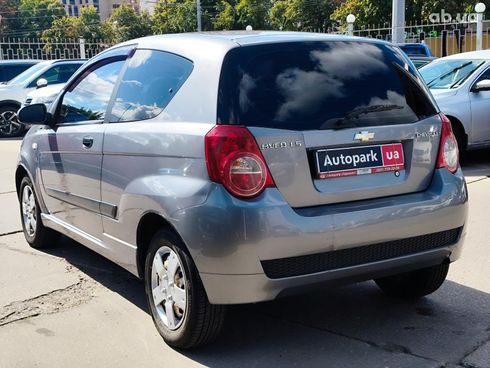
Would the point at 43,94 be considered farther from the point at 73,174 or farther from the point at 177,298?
the point at 177,298

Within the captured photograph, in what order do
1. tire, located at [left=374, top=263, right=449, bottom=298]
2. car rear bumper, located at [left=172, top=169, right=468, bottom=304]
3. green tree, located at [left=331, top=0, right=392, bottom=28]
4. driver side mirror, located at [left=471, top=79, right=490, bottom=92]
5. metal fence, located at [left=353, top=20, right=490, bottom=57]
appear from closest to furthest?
car rear bumper, located at [left=172, top=169, right=468, bottom=304], tire, located at [left=374, top=263, right=449, bottom=298], driver side mirror, located at [left=471, top=79, right=490, bottom=92], metal fence, located at [left=353, top=20, right=490, bottom=57], green tree, located at [left=331, top=0, right=392, bottom=28]

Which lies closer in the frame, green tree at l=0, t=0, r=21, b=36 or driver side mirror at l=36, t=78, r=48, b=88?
driver side mirror at l=36, t=78, r=48, b=88

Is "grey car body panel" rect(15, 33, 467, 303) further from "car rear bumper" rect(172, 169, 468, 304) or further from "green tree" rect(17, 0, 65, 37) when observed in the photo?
"green tree" rect(17, 0, 65, 37)

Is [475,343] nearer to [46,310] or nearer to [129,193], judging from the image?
[129,193]

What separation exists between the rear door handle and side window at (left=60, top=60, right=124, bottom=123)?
0.15 metres

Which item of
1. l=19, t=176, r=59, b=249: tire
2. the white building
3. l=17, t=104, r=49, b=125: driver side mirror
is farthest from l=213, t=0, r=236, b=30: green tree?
the white building

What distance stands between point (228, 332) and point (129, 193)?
1.04m

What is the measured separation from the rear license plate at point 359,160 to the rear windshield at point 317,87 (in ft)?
0.46

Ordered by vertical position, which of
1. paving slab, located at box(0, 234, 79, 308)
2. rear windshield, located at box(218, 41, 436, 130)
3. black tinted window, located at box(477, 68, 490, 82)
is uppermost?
rear windshield, located at box(218, 41, 436, 130)

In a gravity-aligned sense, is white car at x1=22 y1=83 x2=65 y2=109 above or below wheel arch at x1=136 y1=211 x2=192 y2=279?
above

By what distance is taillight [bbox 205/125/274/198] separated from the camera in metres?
3.29

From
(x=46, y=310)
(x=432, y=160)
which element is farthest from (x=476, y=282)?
(x=46, y=310)

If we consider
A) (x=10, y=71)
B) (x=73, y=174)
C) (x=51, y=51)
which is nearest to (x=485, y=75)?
(x=73, y=174)

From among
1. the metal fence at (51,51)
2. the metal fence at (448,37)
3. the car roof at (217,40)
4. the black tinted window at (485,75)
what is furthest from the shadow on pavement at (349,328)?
the metal fence at (51,51)
